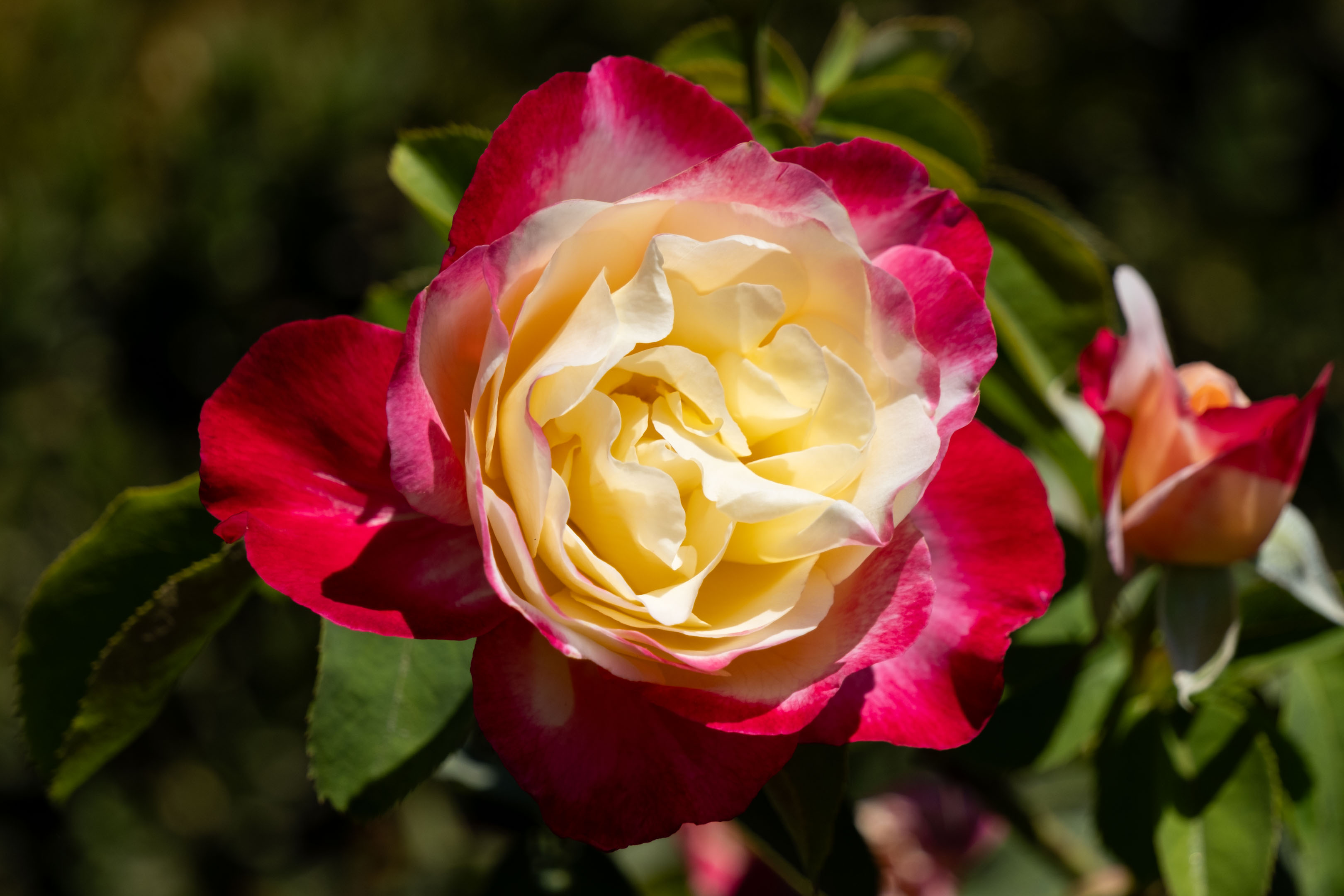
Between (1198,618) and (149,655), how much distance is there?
0.57 m

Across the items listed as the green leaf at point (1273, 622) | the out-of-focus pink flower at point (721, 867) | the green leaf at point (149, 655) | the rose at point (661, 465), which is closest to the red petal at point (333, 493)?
the rose at point (661, 465)

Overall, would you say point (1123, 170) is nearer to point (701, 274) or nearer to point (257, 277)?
point (257, 277)

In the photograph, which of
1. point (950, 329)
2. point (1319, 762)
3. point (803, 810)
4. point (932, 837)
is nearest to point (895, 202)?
point (950, 329)

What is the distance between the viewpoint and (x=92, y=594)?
0.59 metres

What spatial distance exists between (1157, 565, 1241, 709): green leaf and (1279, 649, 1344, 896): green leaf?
155 mm

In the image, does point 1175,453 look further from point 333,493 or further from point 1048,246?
point 333,493

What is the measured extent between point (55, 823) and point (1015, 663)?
1.96 metres

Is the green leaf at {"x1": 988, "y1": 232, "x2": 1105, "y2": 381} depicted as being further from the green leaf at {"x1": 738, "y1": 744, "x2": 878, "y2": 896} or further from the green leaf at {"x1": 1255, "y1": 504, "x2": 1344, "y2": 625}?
the green leaf at {"x1": 738, "y1": 744, "x2": 878, "y2": 896}

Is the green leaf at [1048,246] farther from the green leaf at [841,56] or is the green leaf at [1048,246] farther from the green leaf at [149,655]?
the green leaf at [149,655]

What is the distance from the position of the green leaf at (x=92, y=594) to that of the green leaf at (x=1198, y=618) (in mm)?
531

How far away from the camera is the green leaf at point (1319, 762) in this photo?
706mm

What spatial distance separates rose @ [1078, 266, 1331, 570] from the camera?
0.58 m

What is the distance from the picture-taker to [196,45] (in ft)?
7.97

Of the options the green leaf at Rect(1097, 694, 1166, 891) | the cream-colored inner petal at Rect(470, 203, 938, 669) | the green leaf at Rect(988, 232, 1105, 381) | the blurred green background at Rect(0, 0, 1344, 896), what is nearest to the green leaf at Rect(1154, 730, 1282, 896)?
the green leaf at Rect(1097, 694, 1166, 891)
